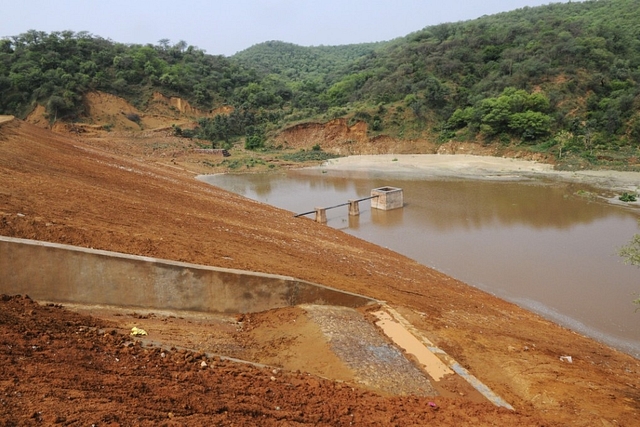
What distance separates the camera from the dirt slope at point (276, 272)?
14.8ft

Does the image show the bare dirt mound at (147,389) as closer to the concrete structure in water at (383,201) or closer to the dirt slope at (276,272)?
the dirt slope at (276,272)

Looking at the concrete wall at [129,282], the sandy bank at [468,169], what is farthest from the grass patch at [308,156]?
the concrete wall at [129,282]

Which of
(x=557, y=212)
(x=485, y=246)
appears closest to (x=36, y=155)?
(x=485, y=246)

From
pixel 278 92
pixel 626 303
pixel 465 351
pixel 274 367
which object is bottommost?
pixel 626 303

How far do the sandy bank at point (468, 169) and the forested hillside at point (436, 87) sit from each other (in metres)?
3.64

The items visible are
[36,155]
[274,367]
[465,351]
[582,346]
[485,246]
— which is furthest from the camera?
[485,246]

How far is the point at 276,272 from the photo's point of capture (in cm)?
930

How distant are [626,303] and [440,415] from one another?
33.6ft

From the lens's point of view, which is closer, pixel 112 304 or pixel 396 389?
pixel 396 389

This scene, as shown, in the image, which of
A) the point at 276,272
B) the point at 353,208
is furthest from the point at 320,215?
the point at 276,272

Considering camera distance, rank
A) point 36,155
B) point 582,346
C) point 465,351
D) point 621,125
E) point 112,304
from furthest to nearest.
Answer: point 621,125 → point 36,155 → point 582,346 → point 465,351 → point 112,304

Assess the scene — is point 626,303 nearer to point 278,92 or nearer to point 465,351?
point 465,351

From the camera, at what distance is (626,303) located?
506 inches

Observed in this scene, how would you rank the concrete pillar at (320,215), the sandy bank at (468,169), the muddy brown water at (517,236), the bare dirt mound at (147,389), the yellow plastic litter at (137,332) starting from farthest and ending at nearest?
the sandy bank at (468,169)
the concrete pillar at (320,215)
the muddy brown water at (517,236)
the yellow plastic litter at (137,332)
the bare dirt mound at (147,389)
